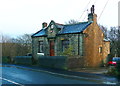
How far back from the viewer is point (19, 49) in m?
37.0

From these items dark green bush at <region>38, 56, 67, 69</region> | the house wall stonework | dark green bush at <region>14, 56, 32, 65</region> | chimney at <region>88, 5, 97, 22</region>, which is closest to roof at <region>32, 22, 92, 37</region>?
the house wall stonework

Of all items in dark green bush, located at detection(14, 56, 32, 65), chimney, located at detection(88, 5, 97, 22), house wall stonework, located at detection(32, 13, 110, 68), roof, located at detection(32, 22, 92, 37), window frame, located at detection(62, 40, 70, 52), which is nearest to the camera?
house wall stonework, located at detection(32, 13, 110, 68)

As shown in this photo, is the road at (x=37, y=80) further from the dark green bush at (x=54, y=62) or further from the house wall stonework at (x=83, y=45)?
the house wall stonework at (x=83, y=45)

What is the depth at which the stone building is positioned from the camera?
22859 millimetres

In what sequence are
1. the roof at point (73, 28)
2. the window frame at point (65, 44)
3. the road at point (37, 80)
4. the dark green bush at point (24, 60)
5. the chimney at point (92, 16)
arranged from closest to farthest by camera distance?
1. the road at point (37, 80)
2. the roof at point (73, 28)
3. the chimney at point (92, 16)
4. the window frame at point (65, 44)
5. the dark green bush at point (24, 60)

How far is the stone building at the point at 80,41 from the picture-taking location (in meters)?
22.9

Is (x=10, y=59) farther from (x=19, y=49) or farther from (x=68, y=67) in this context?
(x=68, y=67)

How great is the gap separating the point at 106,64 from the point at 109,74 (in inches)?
455

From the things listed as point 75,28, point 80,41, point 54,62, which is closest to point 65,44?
point 75,28

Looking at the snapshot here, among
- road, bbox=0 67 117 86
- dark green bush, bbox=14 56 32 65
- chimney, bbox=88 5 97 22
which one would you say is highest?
chimney, bbox=88 5 97 22

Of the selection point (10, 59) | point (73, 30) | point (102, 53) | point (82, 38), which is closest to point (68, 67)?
point (82, 38)

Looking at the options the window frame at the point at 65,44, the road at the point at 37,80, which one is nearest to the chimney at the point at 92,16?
the window frame at the point at 65,44

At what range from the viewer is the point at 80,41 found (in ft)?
75.2

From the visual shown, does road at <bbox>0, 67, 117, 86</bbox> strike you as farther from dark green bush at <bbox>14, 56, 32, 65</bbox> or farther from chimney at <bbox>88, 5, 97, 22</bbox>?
chimney at <bbox>88, 5, 97, 22</bbox>
